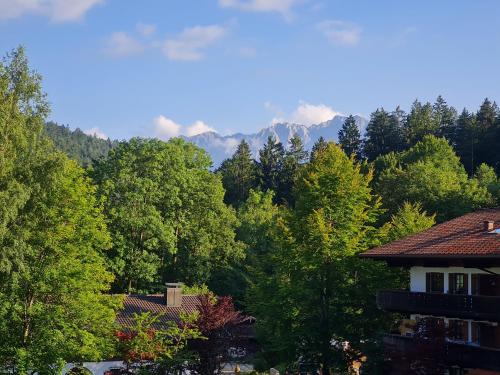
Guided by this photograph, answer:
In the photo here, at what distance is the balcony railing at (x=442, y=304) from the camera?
2606 centimetres

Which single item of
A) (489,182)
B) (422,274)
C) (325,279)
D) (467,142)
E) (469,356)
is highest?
(467,142)

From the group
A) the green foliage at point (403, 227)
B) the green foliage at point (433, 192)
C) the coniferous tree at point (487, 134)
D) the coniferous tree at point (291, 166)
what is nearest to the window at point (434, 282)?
the green foliage at point (403, 227)

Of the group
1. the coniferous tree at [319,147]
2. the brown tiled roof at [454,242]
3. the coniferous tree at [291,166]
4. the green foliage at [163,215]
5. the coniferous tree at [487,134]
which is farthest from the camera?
the coniferous tree at [291,166]

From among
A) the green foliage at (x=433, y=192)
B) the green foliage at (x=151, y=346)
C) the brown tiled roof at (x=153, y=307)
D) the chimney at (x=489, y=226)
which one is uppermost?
the green foliage at (x=433, y=192)

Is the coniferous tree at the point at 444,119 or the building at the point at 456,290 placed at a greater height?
the coniferous tree at the point at 444,119

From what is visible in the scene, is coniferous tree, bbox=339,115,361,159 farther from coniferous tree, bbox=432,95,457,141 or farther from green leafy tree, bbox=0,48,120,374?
green leafy tree, bbox=0,48,120,374

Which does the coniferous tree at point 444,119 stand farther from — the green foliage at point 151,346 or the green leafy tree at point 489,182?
the green foliage at point 151,346

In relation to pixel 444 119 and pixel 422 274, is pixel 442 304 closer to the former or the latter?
pixel 422 274

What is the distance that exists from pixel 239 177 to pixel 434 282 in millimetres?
63738

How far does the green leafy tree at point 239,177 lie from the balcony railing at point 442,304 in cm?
6072

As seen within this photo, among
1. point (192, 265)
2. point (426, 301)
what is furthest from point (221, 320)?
point (192, 265)

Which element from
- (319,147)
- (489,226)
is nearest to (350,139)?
(319,147)

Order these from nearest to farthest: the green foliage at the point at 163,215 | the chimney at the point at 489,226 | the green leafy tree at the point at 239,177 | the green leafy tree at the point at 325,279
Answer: the chimney at the point at 489,226
the green leafy tree at the point at 325,279
the green foliage at the point at 163,215
the green leafy tree at the point at 239,177

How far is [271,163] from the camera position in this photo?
9856cm
